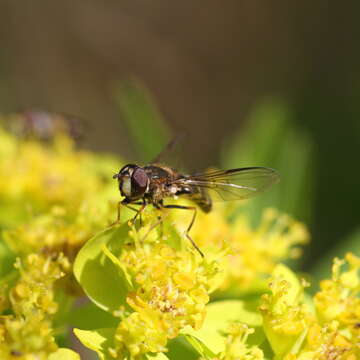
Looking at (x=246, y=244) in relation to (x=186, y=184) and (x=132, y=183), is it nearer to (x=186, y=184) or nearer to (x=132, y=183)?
(x=186, y=184)

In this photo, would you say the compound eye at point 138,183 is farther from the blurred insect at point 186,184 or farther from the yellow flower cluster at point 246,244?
the yellow flower cluster at point 246,244

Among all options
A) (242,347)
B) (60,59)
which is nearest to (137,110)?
(242,347)

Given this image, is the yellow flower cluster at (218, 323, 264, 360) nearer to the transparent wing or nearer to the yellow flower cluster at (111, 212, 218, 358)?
the yellow flower cluster at (111, 212, 218, 358)

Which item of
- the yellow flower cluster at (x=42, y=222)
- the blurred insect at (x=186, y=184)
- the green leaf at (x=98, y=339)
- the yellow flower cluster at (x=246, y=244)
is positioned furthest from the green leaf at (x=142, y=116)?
the green leaf at (x=98, y=339)

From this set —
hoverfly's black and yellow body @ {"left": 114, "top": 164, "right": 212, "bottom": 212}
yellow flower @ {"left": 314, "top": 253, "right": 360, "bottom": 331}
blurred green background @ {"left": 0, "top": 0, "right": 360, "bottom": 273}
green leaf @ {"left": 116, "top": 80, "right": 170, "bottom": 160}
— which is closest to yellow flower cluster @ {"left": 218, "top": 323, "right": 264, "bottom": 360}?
yellow flower @ {"left": 314, "top": 253, "right": 360, "bottom": 331}

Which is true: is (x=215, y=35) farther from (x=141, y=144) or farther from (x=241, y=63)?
(x=141, y=144)

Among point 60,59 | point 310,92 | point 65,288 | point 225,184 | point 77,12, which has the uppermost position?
point 77,12
